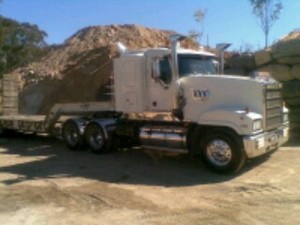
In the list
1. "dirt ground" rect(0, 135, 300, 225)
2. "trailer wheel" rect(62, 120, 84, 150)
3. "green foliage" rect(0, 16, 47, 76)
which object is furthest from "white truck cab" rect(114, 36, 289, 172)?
"green foliage" rect(0, 16, 47, 76)

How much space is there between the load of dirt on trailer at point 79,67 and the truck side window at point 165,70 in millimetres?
11801

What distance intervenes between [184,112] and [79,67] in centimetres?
1675

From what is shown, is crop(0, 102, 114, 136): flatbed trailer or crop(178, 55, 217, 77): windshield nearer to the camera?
crop(178, 55, 217, 77): windshield

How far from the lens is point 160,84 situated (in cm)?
1183

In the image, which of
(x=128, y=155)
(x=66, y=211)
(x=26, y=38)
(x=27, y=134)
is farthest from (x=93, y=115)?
(x=26, y=38)

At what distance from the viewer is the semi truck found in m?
10.1

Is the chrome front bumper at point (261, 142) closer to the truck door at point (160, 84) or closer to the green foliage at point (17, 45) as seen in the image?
the truck door at point (160, 84)

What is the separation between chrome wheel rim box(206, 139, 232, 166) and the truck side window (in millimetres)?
2143

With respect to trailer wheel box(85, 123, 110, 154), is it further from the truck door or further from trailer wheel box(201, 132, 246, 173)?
trailer wheel box(201, 132, 246, 173)

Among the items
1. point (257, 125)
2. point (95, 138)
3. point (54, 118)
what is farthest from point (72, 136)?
point (257, 125)

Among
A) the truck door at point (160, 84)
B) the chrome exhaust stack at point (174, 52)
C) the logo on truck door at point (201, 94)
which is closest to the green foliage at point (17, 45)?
the truck door at point (160, 84)

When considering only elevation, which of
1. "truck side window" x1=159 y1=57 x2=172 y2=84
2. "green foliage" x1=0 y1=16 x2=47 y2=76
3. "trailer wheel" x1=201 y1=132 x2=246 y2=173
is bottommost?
"trailer wheel" x1=201 y1=132 x2=246 y2=173

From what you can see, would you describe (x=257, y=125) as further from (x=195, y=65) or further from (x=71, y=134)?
(x=71, y=134)

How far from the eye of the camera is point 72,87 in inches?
1035
